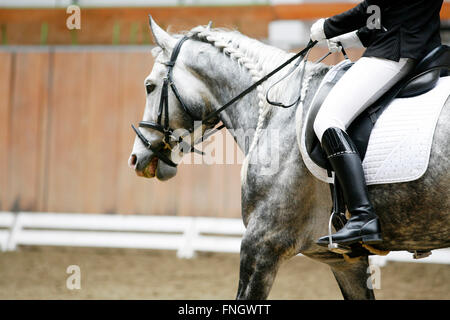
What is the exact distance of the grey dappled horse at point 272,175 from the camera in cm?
225

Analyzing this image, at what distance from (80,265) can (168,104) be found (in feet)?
14.4

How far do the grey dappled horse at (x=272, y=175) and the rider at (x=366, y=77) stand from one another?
15 centimetres

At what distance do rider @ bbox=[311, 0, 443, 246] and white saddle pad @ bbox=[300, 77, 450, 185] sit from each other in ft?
0.30

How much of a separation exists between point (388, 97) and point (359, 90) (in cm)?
16

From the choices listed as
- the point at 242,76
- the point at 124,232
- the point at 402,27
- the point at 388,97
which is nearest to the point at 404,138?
the point at 388,97

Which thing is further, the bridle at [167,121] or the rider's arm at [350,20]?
the bridle at [167,121]

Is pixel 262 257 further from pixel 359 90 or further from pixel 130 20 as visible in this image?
pixel 130 20

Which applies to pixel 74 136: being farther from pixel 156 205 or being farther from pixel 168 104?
pixel 168 104

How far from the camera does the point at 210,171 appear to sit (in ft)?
26.2

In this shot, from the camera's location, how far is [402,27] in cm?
238

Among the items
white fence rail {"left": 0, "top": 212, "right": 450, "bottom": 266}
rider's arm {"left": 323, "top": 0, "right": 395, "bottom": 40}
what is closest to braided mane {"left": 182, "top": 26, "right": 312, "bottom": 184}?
rider's arm {"left": 323, "top": 0, "right": 395, "bottom": 40}

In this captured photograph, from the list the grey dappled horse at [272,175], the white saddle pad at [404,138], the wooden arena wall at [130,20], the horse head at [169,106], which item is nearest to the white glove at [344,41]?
the grey dappled horse at [272,175]

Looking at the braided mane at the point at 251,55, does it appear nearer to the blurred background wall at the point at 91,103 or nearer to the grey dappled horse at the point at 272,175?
the grey dappled horse at the point at 272,175

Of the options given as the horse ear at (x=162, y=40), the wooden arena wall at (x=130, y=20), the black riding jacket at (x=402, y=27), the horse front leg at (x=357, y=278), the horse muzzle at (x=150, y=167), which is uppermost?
the wooden arena wall at (x=130, y=20)
